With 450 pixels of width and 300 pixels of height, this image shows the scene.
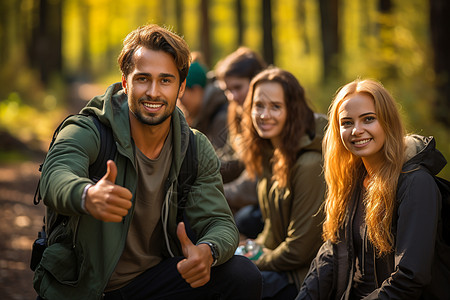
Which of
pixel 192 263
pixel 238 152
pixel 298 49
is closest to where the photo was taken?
pixel 192 263

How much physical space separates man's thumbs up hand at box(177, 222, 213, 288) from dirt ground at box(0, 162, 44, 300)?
271 cm

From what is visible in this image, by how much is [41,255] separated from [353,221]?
1.88 meters

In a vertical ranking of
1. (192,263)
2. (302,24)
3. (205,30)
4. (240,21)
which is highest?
(302,24)

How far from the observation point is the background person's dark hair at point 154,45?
3.08 m

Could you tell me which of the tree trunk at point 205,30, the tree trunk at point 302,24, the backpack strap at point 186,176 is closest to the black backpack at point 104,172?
the backpack strap at point 186,176

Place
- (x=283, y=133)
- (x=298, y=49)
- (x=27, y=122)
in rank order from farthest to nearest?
(x=298, y=49) < (x=27, y=122) < (x=283, y=133)

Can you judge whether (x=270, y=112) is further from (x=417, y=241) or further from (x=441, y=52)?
(x=441, y=52)

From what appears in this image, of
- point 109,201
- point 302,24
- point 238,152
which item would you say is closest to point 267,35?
point 238,152

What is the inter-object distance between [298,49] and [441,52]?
19.4 meters

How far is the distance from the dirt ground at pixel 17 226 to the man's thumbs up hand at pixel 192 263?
8.90ft

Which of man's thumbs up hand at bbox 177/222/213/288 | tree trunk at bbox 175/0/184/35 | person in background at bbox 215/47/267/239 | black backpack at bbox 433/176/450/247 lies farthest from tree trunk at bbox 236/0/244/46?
man's thumbs up hand at bbox 177/222/213/288

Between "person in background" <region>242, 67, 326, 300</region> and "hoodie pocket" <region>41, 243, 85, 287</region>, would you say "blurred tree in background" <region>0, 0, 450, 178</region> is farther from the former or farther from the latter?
"hoodie pocket" <region>41, 243, 85, 287</region>

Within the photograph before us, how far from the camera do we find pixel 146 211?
314 centimetres

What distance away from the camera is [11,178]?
10578mm
